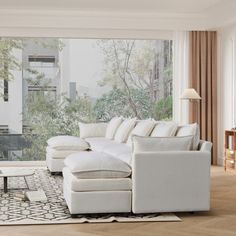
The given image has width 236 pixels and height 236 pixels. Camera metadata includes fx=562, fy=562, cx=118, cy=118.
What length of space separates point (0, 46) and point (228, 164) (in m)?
4.49

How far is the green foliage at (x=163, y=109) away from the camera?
10578mm

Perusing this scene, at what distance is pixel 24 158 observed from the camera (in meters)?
10.2

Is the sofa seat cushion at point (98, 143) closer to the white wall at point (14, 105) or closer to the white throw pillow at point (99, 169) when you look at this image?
the white wall at point (14, 105)

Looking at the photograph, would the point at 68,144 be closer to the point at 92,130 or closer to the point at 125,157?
the point at 92,130

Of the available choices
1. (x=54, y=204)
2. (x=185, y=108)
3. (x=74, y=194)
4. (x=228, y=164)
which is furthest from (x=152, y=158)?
(x=185, y=108)

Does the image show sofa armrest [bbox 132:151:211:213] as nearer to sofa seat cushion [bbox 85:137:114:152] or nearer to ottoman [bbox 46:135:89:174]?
sofa seat cushion [bbox 85:137:114:152]

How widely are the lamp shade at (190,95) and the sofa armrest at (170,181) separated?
4302mm

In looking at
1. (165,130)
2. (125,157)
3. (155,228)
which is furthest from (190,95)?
(155,228)

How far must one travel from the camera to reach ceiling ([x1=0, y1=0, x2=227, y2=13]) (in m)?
8.90

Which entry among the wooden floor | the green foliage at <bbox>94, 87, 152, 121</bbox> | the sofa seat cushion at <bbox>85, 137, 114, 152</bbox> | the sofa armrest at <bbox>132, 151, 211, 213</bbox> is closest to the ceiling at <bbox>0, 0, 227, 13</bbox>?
the green foliage at <bbox>94, 87, 152, 121</bbox>

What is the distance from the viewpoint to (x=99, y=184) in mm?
5145

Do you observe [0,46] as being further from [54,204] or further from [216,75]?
[54,204]

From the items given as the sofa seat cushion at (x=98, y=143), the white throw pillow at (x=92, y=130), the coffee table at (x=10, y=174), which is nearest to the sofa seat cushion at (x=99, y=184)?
the coffee table at (x=10, y=174)

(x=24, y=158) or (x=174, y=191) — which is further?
(x=24, y=158)
